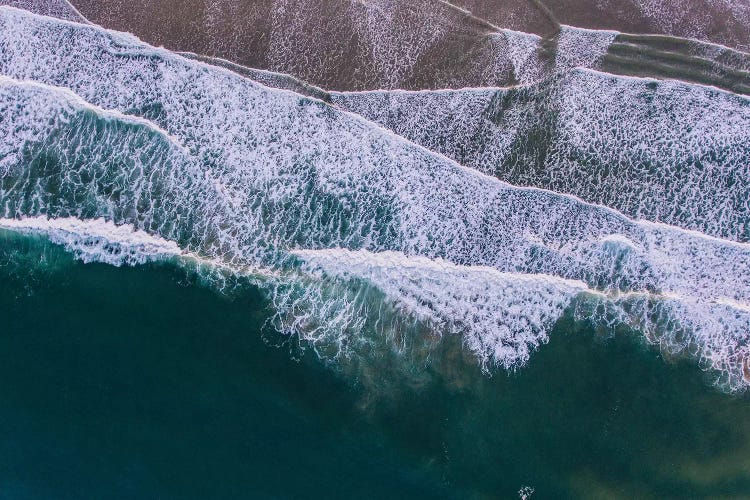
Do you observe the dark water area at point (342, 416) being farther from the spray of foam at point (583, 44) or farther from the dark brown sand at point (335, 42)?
the spray of foam at point (583, 44)

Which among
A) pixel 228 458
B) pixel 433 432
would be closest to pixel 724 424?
pixel 433 432

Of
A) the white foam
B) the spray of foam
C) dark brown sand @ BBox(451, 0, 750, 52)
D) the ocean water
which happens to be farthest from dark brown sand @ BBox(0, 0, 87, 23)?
the spray of foam

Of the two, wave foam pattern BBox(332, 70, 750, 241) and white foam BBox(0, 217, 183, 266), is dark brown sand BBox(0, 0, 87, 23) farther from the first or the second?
wave foam pattern BBox(332, 70, 750, 241)

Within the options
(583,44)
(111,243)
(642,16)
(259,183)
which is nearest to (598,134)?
(583,44)

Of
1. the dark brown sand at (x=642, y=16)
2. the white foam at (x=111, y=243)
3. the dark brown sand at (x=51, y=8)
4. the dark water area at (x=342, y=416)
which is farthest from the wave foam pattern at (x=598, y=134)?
the dark brown sand at (x=51, y=8)

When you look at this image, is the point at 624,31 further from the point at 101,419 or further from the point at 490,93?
the point at 101,419

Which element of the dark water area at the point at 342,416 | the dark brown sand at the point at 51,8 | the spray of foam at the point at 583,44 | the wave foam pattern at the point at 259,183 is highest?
the spray of foam at the point at 583,44
